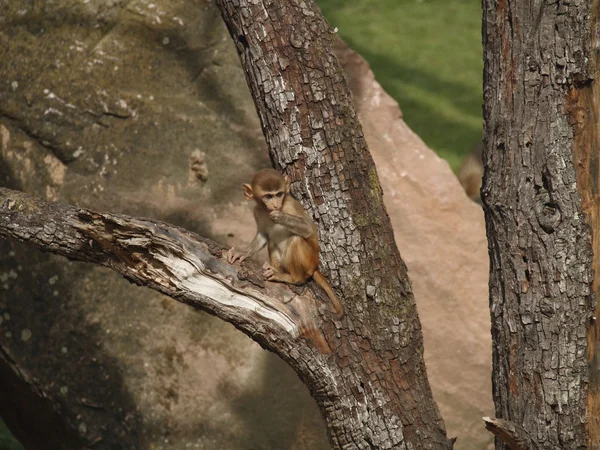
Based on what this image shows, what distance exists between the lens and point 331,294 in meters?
3.99

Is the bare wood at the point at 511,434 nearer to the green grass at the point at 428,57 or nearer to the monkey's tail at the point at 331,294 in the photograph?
the monkey's tail at the point at 331,294

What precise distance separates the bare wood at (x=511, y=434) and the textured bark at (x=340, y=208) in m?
0.51

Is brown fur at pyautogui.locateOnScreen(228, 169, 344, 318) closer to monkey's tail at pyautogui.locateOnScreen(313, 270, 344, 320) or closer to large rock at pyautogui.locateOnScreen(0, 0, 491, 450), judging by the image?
monkey's tail at pyautogui.locateOnScreen(313, 270, 344, 320)

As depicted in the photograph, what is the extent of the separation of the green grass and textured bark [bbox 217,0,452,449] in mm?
5383

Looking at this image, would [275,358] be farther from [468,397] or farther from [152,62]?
[152,62]

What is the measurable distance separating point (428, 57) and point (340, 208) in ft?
23.4

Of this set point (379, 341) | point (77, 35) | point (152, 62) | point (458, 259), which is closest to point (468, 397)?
point (458, 259)

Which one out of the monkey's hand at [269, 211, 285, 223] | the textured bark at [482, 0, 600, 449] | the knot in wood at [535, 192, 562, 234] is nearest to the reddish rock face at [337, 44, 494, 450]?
the monkey's hand at [269, 211, 285, 223]

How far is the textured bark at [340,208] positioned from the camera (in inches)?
154

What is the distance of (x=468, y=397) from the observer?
640cm

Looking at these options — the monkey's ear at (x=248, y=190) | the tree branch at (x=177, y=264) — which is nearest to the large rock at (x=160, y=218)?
the monkey's ear at (x=248, y=190)

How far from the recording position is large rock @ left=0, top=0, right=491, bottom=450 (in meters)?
5.92

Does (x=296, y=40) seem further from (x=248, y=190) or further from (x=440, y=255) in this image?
(x=440, y=255)

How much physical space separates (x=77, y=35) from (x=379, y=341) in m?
3.88
